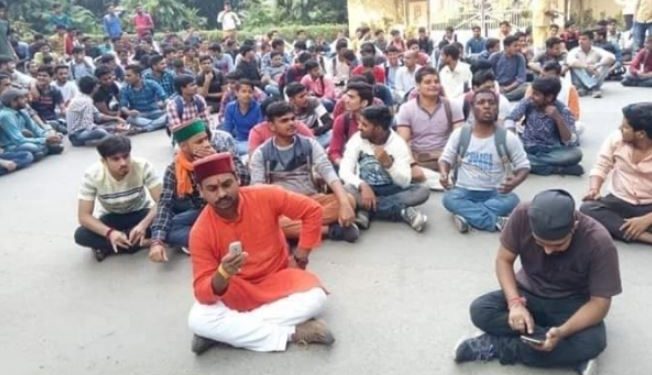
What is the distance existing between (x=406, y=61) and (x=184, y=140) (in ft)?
19.8

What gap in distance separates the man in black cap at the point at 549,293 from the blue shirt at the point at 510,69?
7905mm

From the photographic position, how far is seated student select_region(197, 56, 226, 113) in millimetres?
11031

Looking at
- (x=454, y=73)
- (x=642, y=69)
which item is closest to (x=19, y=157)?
(x=454, y=73)

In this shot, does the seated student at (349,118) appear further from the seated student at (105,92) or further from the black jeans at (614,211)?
the seated student at (105,92)

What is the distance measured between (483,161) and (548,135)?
5.28 feet

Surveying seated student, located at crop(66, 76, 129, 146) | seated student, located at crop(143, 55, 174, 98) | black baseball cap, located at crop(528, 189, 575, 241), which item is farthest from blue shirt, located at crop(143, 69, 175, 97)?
black baseball cap, located at crop(528, 189, 575, 241)

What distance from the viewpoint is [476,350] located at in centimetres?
332

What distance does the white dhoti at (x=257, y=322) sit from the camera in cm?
351

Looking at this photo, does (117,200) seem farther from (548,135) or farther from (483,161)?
(548,135)

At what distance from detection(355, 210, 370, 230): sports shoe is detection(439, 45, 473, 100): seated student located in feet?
13.1

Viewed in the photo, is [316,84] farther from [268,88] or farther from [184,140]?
[184,140]

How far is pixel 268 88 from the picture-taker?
446 inches

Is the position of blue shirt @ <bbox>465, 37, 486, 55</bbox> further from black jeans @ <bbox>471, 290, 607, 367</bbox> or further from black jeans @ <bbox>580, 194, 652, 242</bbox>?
black jeans @ <bbox>471, 290, 607, 367</bbox>

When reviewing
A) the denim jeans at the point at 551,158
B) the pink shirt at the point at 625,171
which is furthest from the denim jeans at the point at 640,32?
the pink shirt at the point at 625,171
